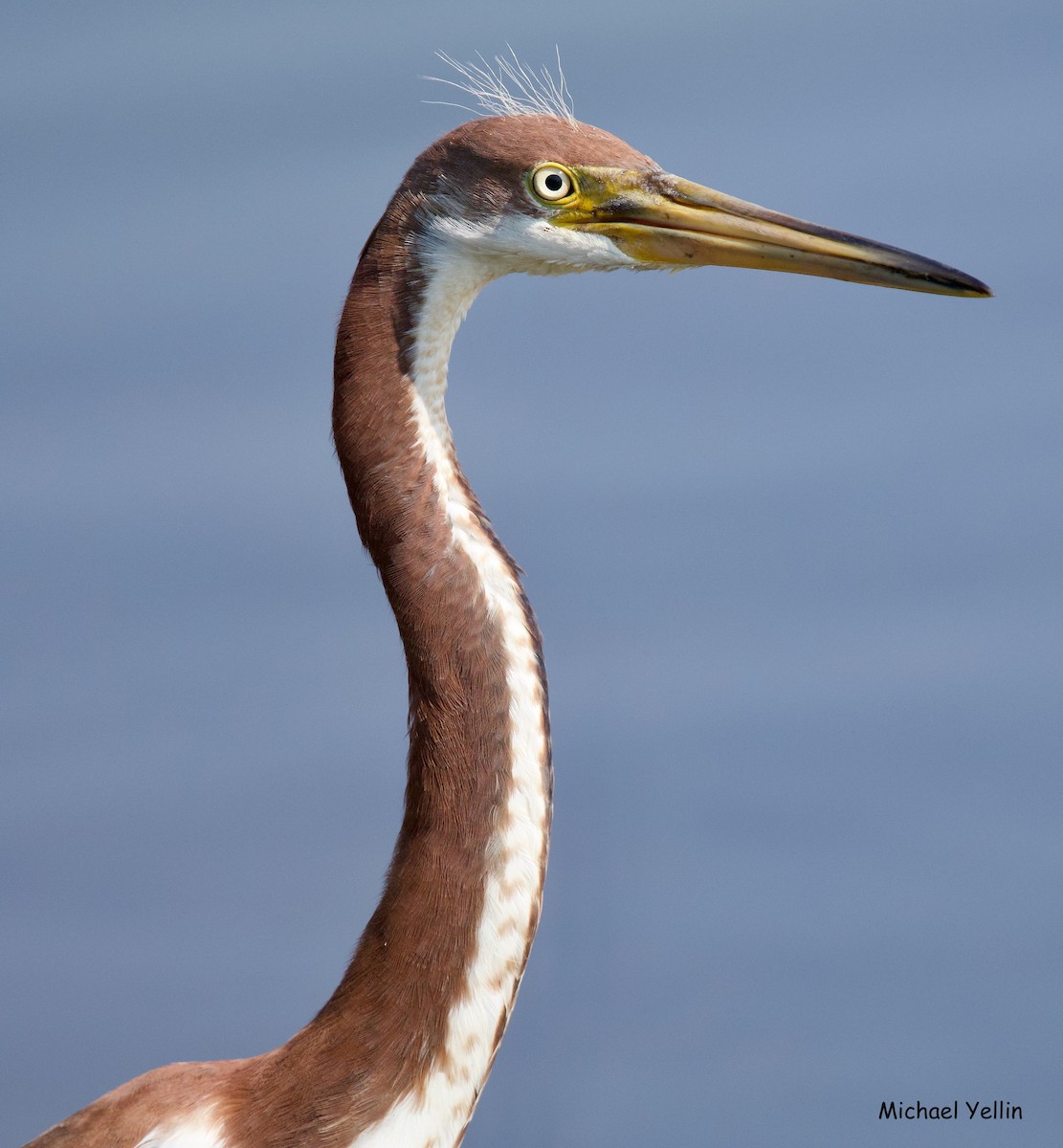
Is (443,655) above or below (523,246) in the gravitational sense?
below

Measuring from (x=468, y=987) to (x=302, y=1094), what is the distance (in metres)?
0.19

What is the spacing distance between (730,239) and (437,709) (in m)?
0.50

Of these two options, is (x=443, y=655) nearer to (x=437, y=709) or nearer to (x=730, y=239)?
(x=437, y=709)

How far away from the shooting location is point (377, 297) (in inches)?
53.6

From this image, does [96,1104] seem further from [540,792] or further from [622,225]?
[622,225]

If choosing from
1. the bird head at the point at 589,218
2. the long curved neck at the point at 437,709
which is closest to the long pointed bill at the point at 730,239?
the bird head at the point at 589,218

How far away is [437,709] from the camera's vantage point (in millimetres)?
1363

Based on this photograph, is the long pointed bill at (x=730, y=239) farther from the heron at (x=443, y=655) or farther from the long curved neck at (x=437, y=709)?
the long curved neck at (x=437, y=709)

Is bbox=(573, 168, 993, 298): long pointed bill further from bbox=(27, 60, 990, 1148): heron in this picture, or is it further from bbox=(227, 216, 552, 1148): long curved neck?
bbox=(227, 216, 552, 1148): long curved neck

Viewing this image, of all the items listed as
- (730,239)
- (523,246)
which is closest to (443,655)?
(523,246)

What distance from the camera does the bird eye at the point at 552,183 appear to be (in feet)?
4.57

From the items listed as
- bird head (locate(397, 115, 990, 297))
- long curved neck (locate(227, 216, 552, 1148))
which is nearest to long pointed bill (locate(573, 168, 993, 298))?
bird head (locate(397, 115, 990, 297))

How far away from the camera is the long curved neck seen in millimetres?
1353

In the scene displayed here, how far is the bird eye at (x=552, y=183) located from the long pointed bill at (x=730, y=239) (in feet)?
0.11
